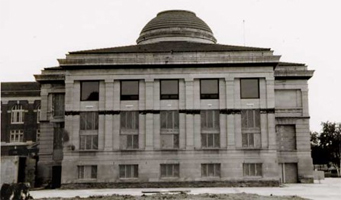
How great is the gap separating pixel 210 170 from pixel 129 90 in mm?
10898

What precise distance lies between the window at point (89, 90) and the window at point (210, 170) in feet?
40.0

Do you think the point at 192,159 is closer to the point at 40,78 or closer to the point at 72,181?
→ the point at 72,181

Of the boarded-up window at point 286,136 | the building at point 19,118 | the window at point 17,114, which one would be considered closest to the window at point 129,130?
the boarded-up window at point 286,136

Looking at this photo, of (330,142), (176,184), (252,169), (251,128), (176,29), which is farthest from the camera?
(330,142)

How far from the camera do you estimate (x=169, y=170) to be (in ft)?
137

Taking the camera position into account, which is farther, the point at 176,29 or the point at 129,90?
the point at 176,29

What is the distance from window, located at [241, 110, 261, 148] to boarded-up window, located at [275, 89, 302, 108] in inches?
260

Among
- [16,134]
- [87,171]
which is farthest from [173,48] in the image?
[16,134]

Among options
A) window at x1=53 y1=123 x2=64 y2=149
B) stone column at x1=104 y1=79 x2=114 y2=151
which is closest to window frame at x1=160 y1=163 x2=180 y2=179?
stone column at x1=104 y1=79 x2=114 y2=151

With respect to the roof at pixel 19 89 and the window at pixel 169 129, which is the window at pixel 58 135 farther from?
the roof at pixel 19 89

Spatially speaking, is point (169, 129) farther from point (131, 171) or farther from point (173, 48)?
point (173, 48)

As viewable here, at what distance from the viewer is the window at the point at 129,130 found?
1665 inches

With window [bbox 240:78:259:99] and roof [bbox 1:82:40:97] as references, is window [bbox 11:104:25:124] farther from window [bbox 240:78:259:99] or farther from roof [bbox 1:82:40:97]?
window [bbox 240:78:259:99]

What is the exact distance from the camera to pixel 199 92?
140 feet
